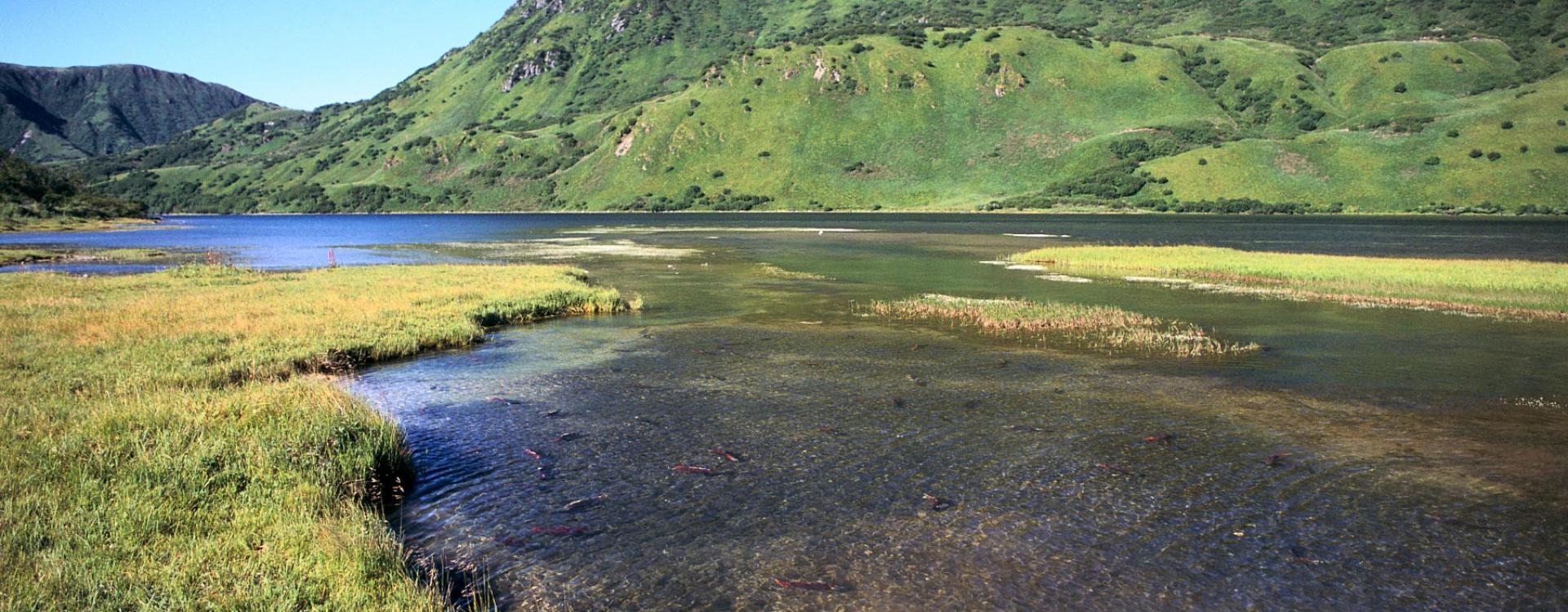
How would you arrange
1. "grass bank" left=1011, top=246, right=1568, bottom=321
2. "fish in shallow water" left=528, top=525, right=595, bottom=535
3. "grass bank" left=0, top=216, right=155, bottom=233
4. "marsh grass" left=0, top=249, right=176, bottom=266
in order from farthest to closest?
"grass bank" left=0, top=216, right=155, bottom=233, "marsh grass" left=0, top=249, right=176, bottom=266, "grass bank" left=1011, top=246, right=1568, bottom=321, "fish in shallow water" left=528, top=525, right=595, bottom=535

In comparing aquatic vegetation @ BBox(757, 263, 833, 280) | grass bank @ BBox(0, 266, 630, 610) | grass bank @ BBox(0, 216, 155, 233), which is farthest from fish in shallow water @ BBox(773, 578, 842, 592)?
grass bank @ BBox(0, 216, 155, 233)

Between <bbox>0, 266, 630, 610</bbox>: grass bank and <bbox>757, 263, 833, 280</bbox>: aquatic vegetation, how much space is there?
3694 centimetres

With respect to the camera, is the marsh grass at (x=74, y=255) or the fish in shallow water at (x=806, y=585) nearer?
the fish in shallow water at (x=806, y=585)

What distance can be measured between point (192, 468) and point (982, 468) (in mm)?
15780

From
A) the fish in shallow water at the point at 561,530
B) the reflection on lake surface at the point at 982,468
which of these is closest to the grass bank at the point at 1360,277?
the reflection on lake surface at the point at 982,468

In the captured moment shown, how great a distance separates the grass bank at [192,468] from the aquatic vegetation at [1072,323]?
1001 inches

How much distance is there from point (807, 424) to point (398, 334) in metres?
20.1

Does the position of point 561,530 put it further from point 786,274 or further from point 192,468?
point 786,274

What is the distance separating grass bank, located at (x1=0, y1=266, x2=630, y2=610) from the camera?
10.9 meters

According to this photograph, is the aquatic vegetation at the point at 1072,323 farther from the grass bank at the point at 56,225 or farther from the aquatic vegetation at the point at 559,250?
the grass bank at the point at 56,225

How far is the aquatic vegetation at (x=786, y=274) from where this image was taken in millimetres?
66688

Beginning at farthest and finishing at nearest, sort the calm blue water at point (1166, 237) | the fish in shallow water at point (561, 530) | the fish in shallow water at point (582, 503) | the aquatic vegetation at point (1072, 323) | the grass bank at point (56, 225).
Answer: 1. the grass bank at point (56, 225)
2. the calm blue water at point (1166, 237)
3. the aquatic vegetation at point (1072, 323)
4. the fish in shallow water at point (582, 503)
5. the fish in shallow water at point (561, 530)

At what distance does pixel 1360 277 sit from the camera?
2320 inches

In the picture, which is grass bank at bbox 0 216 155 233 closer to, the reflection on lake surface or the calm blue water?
the calm blue water
